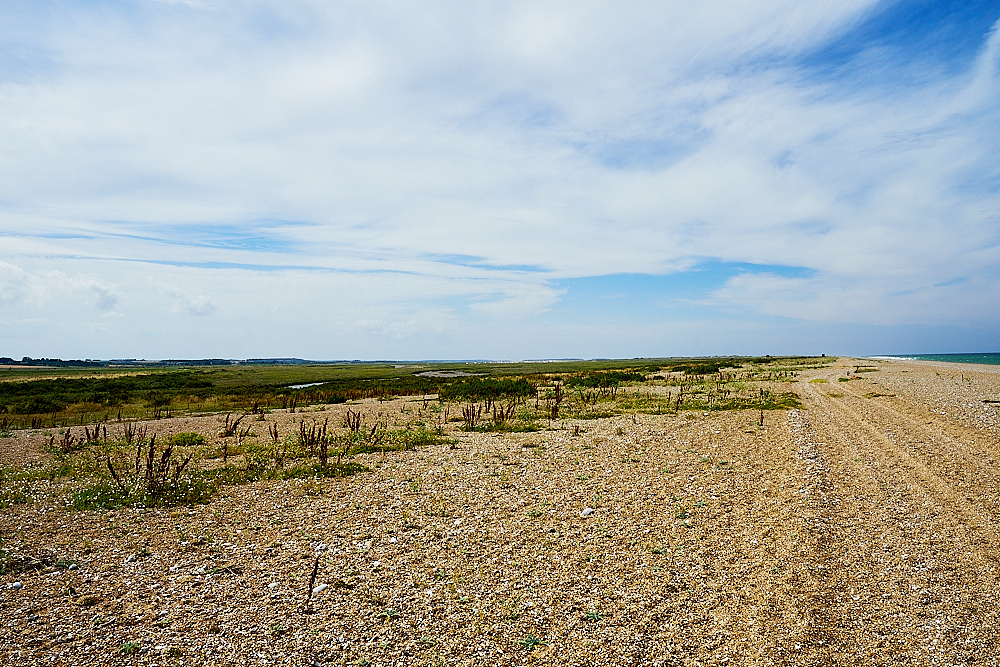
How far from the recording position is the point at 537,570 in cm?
874

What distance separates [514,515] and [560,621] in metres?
4.16

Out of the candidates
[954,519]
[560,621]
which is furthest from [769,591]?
[954,519]

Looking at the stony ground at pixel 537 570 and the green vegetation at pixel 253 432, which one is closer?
the stony ground at pixel 537 570

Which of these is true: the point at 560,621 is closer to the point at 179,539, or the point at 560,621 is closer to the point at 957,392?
the point at 179,539

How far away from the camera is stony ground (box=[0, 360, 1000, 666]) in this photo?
6.68m

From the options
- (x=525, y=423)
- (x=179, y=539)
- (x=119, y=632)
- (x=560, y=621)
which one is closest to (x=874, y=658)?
(x=560, y=621)

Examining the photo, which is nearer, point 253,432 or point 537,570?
point 537,570

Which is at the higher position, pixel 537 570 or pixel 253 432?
pixel 253 432

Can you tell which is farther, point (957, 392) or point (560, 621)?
point (957, 392)

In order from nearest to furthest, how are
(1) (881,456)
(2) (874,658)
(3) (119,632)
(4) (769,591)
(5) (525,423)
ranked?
(2) (874,658) < (3) (119,632) < (4) (769,591) < (1) (881,456) < (5) (525,423)

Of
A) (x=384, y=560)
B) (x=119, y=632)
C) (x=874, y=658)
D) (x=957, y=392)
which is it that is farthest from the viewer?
(x=957, y=392)

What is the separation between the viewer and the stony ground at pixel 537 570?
6680 mm

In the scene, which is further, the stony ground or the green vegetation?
the green vegetation

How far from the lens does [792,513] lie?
11.2 metres
